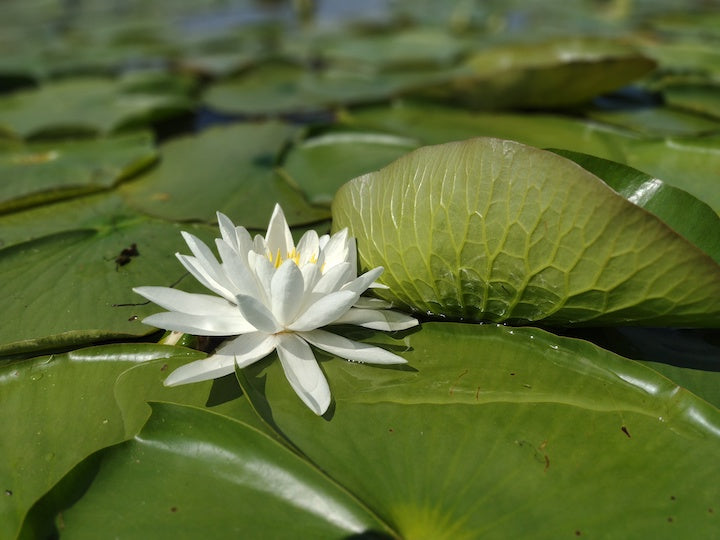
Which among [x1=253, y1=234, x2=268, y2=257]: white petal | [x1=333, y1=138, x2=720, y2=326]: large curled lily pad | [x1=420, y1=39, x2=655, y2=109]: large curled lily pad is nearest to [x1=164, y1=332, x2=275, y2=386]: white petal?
[x1=253, y1=234, x2=268, y2=257]: white petal

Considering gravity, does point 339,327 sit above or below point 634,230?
below

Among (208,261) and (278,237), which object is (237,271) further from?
(278,237)

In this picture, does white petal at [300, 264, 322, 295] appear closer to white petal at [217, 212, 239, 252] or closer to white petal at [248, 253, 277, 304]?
white petal at [248, 253, 277, 304]

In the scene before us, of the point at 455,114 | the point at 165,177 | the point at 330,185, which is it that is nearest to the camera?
the point at 330,185

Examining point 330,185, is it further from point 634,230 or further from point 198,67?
point 198,67

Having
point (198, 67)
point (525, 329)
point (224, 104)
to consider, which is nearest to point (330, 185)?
point (525, 329)

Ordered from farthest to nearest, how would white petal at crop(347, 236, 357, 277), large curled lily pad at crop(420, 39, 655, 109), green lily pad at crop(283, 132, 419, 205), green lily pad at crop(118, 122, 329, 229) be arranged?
large curled lily pad at crop(420, 39, 655, 109), green lily pad at crop(283, 132, 419, 205), green lily pad at crop(118, 122, 329, 229), white petal at crop(347, 236, 357, 277)
